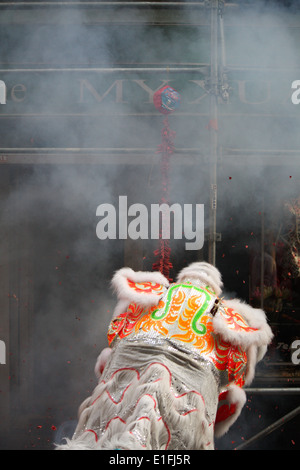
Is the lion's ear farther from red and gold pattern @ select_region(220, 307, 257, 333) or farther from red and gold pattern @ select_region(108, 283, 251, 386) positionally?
red and gold pattern @ select_region(220, 307, 257, 333)

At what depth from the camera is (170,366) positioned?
171 centimetres

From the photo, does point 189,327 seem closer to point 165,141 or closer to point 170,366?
point 170,366

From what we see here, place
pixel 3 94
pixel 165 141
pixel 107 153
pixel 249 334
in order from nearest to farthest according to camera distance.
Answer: pixel 249 334 → pixel 165 141 → pixel 107 153 → pixel 3 94

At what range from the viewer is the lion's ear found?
1.92 metres

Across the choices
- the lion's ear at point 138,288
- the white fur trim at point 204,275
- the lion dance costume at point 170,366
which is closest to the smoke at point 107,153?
the white fur trim at point 204,275

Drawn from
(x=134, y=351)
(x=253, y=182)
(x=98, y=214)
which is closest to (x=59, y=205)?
(x=98, y=214)

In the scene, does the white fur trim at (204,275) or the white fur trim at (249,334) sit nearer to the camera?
the white fur trim at (249,334)

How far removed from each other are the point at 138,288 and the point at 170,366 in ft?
1.34

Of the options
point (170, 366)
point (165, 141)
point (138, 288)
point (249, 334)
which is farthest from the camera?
point (165, 141)

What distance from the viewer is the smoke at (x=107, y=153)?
3217mm

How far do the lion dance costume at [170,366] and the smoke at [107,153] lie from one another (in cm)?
121

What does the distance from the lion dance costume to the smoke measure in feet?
3.98

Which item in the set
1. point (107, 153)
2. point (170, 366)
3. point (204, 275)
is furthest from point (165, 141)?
point (170, 366)

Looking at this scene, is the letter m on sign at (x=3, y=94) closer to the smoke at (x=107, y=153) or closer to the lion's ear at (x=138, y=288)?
the smoke at (x=107, y=153)
